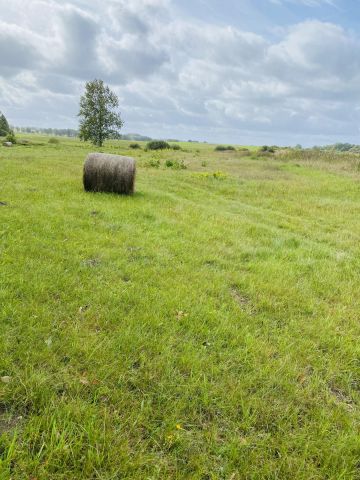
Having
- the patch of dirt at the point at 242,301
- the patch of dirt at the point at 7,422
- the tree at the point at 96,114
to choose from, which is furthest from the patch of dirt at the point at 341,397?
the tree at the point at 96,114

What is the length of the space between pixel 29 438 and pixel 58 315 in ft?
5.63

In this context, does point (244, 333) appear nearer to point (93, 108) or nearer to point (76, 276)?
point (76, 276)

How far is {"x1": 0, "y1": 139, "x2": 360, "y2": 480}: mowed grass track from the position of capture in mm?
2473

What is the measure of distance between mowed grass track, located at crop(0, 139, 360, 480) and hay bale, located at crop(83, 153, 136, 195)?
156 inches

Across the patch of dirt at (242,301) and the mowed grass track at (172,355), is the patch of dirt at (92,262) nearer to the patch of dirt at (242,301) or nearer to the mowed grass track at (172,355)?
the mowed grass track at (172,355)

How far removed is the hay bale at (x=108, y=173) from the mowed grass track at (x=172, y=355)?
13.0 feet

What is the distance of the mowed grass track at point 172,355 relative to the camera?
2.47 meters

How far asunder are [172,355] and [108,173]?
908 cm

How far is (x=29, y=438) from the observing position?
242 cm

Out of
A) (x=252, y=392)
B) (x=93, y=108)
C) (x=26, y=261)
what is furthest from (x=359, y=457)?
(x=93, y=108)

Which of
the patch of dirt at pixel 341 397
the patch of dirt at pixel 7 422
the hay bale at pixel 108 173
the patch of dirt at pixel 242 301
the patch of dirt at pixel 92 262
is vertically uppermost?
the hay bale at pixel 108 173

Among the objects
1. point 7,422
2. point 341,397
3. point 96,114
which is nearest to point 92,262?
point 7,422

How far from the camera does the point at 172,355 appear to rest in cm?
351

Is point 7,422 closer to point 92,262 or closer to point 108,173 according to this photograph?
point 92,262
